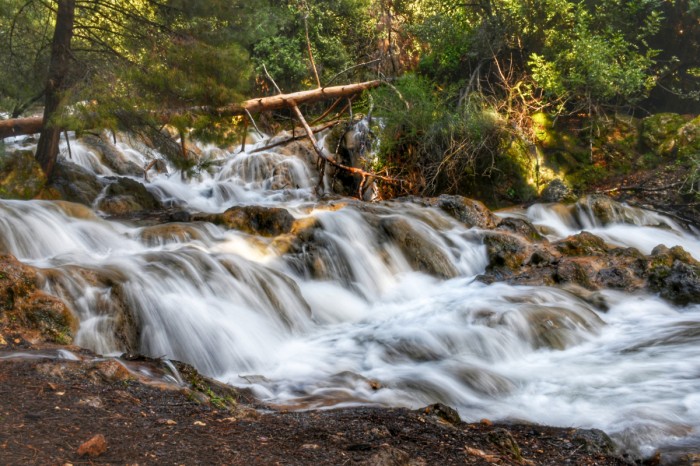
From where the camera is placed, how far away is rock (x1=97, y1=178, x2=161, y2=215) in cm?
1099

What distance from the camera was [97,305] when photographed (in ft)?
18.6

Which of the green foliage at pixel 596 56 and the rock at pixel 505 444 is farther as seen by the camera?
the green foliage at pixel 596 56

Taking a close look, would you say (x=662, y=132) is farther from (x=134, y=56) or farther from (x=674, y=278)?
(x=134, y=56)

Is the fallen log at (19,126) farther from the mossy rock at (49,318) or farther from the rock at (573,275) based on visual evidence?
the rock at (573,275)

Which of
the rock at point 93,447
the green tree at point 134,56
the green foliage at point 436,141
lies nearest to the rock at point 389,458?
the rock at point 93,447

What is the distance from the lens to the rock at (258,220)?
920 centimetres

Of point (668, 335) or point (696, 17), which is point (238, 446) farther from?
point (696, 17)

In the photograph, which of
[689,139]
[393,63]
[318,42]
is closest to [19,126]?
[393,63]

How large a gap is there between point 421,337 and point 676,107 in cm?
1202

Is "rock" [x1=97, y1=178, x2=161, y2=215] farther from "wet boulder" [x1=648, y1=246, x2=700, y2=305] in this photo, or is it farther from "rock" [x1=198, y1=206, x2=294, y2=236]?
"wet boulder" [x1=648, y1=246, x2=700, y2=305]

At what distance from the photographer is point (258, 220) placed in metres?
9.37

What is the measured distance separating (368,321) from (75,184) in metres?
6.54

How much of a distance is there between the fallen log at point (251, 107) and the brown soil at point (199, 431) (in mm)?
5659

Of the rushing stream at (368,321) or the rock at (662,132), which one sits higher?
the rock at (662,132)
